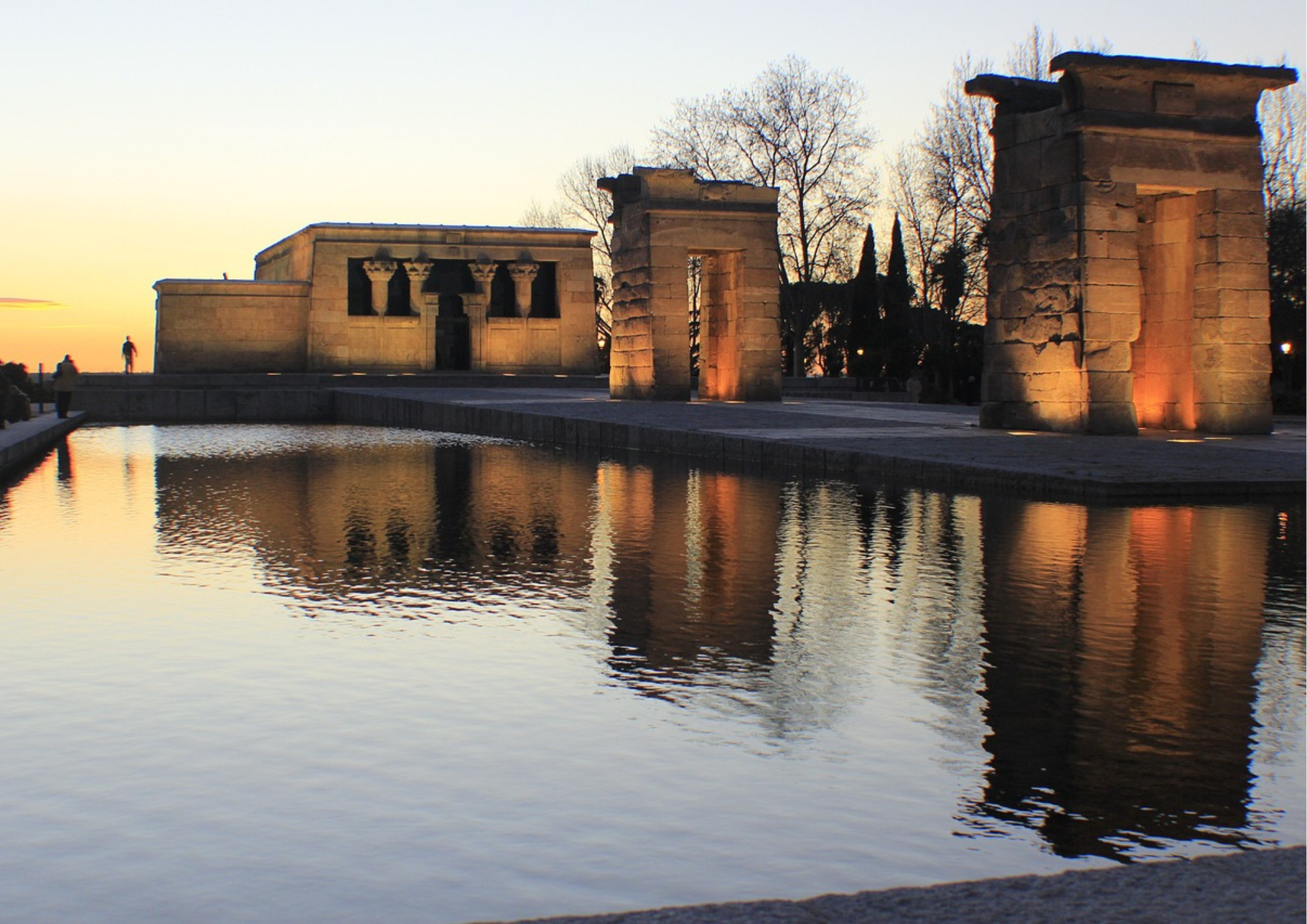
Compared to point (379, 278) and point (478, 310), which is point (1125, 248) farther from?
point (379, 278)

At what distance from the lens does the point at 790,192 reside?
176 ft

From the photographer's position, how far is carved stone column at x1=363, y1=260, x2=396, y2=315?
5156 centimetres

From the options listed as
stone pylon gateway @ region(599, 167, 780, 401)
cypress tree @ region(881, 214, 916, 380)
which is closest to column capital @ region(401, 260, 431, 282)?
cypress tree @ region(881, 214, 916, 380)

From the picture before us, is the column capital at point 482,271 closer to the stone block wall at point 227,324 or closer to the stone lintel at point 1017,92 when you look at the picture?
the stone block wall at point 227,324

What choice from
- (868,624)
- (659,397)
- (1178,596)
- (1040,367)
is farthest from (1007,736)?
(659,397)

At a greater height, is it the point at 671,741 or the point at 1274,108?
the point at 1274,108

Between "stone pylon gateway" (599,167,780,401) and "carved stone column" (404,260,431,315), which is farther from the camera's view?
"carved stone column" (404,260,431,315)

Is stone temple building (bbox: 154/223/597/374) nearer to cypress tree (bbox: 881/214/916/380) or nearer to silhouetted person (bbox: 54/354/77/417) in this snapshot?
cypress tree (bbox: 881/214/916/380)

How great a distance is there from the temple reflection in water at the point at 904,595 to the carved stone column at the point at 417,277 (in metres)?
37.4

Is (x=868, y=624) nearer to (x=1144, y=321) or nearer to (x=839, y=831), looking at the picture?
(x=839, y=831)

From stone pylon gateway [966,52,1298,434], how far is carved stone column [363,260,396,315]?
3290 cm

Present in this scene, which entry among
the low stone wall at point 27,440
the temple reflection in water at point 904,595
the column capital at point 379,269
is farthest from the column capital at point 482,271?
the temple reflection in water at point 904,595

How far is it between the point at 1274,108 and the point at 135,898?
48.1 meters

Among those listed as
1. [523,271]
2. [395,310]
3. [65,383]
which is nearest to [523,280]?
[523,271]
